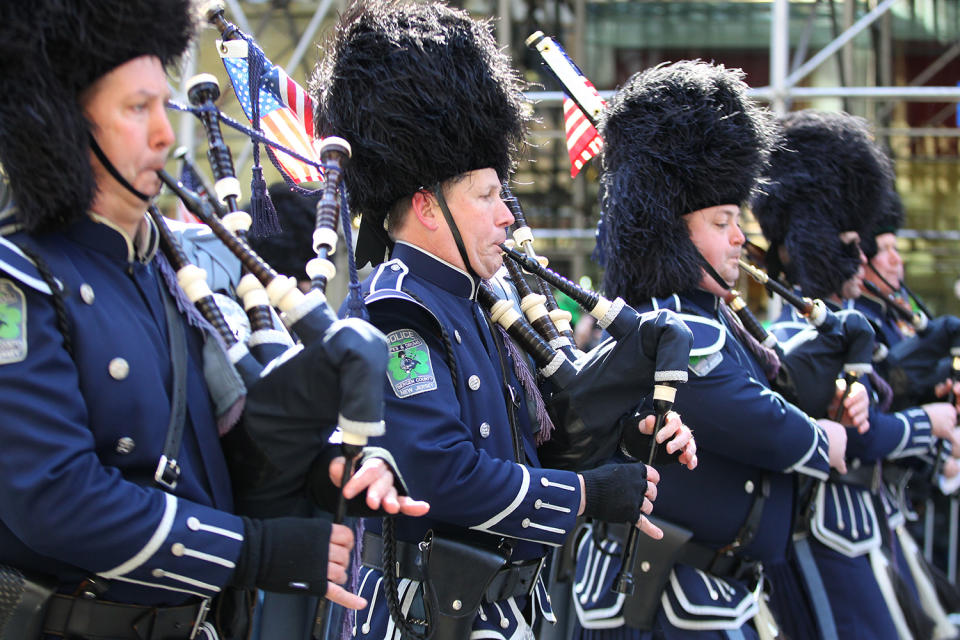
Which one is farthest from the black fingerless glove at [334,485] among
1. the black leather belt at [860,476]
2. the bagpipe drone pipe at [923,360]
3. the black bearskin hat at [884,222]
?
the black bearskin hat at [884,222]

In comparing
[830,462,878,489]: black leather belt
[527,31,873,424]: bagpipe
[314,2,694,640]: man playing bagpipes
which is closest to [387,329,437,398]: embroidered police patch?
[314,2,694,640]: man playing bagpipes

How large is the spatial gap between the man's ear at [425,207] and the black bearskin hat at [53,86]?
90cm

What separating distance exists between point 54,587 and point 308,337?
1.87ft

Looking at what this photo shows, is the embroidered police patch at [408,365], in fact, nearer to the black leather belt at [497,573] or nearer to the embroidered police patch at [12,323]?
the black leather belt at [497,573]

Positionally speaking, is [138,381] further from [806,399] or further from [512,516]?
[806,399]

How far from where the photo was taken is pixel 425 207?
8.57 feet

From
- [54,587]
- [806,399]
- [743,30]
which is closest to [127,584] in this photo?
[54,587]

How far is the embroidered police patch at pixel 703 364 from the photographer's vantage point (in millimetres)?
3174

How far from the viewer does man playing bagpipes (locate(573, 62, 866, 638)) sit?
3189 millimetres

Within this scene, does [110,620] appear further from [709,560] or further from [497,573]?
[709,560]

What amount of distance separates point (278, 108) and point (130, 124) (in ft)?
2.91

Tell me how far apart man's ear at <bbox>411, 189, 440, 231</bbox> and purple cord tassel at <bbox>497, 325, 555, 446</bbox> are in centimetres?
36

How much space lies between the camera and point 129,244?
1.91 metres

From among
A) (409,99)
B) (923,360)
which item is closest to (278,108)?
(409,99)
